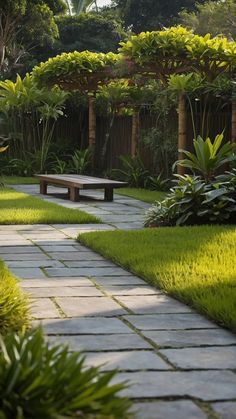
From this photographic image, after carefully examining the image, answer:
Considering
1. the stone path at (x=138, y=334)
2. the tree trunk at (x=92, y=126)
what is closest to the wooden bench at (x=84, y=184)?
the stone path at (x=138, y=334)

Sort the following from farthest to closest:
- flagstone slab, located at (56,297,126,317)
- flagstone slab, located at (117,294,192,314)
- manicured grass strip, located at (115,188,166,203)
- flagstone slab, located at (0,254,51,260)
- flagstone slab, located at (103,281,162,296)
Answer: manicured grass strip, located at (115,188,166,203), flagstone slab, located at (0,254,51,260), flagstone slab, located at (103,281,162,296), flagstone slab, located at (117,294,192,314), flagstone slab, located at (56,297,126,317)

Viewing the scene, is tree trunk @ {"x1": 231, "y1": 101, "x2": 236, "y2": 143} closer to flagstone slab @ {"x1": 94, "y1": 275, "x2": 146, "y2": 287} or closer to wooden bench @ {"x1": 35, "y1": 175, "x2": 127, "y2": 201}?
wooden bench @ {"x1": 35, "y1": 175, "x2": 127, "y2": 201}

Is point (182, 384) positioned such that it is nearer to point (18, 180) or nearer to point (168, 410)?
point (168, 410)

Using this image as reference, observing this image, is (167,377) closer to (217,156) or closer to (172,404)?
(172,404)

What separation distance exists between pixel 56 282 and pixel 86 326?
129 centimetres

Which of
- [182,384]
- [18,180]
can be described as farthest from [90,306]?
[18,180]

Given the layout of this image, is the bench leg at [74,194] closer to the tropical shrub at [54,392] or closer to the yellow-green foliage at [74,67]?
the yellow-green foliage at [74,67]

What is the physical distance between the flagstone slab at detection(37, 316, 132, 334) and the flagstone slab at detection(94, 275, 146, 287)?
3.46 ft

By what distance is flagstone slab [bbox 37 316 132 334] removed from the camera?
12.4 feet

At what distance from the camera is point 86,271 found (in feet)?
18.7

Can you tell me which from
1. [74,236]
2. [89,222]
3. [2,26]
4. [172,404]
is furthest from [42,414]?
[2,26]

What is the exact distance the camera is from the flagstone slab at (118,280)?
17.0 feet

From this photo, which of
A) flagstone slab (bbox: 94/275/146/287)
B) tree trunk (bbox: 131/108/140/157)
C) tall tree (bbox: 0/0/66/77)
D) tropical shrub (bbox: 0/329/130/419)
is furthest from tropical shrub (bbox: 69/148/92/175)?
tropical shrub (bbox: 0/329/130/419)

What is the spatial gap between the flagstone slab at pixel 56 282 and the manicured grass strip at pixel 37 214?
359 centimetres
